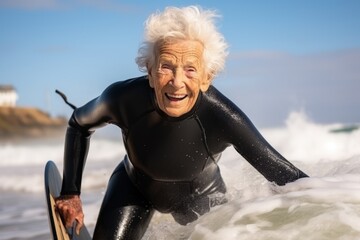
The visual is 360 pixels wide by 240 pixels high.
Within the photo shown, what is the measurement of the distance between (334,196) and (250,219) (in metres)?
0.33

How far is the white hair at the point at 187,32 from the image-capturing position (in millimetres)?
2275

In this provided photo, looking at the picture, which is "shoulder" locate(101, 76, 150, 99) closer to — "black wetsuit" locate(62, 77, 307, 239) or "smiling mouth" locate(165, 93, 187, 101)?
"black wetsuit" locate(62, 77, 307, 239)

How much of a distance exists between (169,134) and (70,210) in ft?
2.31

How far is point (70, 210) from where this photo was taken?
2.81 metres

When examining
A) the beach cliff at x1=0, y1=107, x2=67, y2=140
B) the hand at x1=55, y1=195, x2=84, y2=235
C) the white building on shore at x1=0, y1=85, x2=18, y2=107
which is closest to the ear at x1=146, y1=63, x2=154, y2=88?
the hand at x1=55, y1=195, x2=84, y2=235

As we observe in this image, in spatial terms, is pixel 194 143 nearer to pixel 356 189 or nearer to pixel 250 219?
pixel 250 219

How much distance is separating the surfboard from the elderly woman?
57mm

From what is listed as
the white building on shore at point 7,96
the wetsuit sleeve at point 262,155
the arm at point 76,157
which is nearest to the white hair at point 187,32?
the wetsuit sleeve at point 262,155

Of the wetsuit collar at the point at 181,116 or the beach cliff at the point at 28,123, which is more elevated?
the beach cliff at the point at 28,123

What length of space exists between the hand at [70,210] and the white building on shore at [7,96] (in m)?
67.2

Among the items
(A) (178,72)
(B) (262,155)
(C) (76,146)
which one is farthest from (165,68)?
(C) (76,146)

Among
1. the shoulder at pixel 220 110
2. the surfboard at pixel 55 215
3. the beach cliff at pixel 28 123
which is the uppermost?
the beach cliff at pixel 28 123

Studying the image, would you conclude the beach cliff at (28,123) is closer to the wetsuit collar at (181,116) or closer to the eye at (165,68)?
the wetsuit collar at (181,116)

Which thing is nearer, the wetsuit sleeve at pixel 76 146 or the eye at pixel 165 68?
the eye at pixel 165 68
